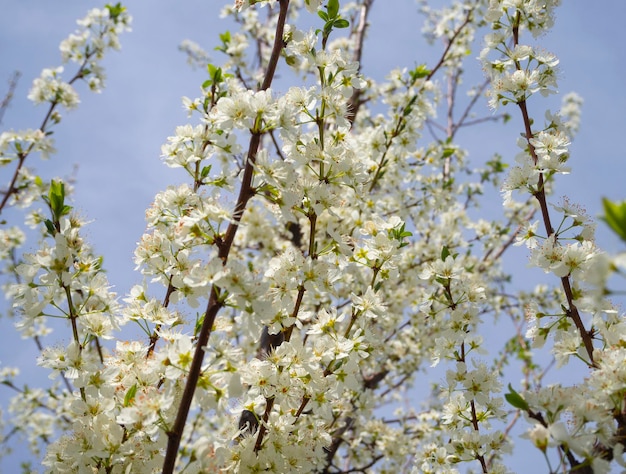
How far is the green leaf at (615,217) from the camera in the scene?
39.7 inches

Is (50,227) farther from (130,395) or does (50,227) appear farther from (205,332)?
(205,332)

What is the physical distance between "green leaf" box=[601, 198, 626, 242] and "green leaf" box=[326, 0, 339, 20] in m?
1.73

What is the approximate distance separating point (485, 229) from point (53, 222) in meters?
5.82

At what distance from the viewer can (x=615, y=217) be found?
1.01 meters

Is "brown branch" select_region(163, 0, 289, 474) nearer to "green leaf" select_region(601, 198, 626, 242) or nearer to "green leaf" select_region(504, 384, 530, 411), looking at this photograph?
"green leaf" select_region(504, 384, 530, 411)

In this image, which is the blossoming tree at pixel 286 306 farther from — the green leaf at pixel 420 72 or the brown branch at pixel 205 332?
the green leaf at pixel 420 72

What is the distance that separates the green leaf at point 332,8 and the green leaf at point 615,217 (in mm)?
1729

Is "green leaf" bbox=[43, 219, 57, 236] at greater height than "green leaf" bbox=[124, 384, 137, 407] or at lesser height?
greater

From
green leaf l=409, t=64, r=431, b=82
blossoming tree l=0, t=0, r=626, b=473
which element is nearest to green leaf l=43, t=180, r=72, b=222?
blossoming tree l=0, t=0, r=626, b=473

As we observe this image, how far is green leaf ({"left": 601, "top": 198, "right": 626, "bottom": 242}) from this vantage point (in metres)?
1.01

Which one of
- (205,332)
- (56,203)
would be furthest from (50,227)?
(205,332)

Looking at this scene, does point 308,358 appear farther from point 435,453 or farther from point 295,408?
point 435,453

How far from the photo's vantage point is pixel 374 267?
2.46 m

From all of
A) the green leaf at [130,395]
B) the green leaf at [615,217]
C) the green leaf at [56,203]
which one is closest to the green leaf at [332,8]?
the green leaf at [56,203]
